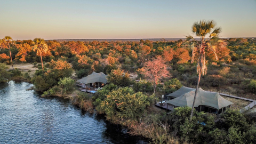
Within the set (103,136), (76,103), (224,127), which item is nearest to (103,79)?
(76,103)

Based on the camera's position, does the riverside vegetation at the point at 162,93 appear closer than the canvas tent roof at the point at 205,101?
Yes

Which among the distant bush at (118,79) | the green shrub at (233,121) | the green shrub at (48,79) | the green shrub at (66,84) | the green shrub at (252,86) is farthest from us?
the green shrub at (48,79)

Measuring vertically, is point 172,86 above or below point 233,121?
above

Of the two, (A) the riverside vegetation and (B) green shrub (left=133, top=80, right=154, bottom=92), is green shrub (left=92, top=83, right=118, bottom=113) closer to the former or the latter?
(A) the riverside vegetation

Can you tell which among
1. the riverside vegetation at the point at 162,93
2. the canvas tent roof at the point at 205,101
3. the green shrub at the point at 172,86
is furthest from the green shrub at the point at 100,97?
the canvas tent roof at the point at 205,101

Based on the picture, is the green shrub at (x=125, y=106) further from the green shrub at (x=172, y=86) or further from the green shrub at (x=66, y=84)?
the green shrub at (x=66, y=84)

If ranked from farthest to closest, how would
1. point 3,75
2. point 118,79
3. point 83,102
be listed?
point 3,75
point 118,79
point 83,102

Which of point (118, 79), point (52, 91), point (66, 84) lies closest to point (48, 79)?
point (52, 91)

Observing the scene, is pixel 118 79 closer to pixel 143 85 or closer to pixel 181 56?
pixel 143 85
